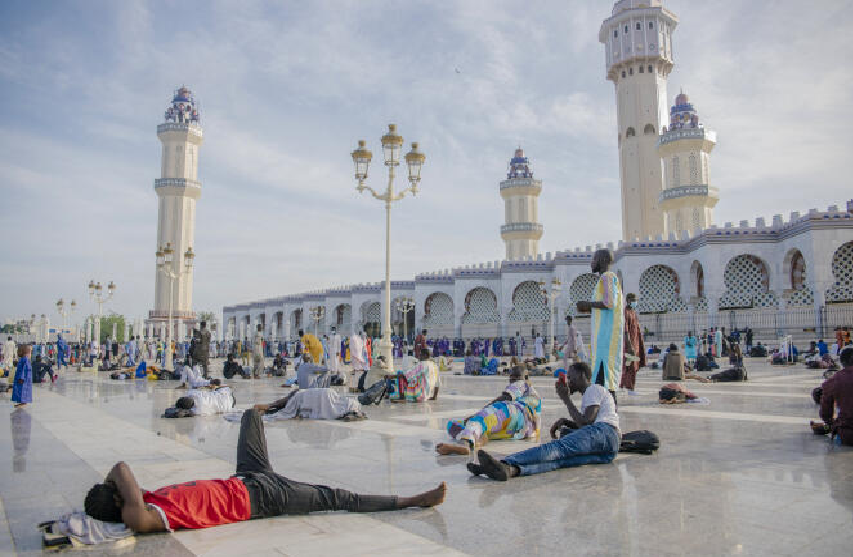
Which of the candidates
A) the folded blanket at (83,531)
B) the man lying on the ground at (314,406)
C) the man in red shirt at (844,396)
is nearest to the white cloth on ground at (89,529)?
the folded blanket at (83,531)

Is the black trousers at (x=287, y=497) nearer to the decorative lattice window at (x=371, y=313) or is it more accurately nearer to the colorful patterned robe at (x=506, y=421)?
the colorful patterned robe at (x=506, y=421)

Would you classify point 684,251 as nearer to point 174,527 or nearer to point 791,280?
point 791,280

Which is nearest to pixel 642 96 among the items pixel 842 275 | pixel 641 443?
pixel 842 275

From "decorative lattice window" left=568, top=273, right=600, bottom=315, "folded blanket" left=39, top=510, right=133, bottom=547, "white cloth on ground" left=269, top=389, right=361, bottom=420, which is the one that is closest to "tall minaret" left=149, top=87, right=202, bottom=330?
"decorative lattice window" left=568, top=273, right=600, bottom=315

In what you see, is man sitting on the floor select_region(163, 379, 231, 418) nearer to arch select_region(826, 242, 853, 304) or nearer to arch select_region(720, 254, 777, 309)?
arch select_region(826, 242, 853, 304)

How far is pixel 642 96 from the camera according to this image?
3384 cm

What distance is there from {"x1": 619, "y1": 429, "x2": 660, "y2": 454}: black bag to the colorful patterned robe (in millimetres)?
855

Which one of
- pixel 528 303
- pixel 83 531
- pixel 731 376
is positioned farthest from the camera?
pixel 528 303

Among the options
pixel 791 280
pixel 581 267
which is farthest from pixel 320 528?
pixel 581 267

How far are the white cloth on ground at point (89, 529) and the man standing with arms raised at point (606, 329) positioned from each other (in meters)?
3.81

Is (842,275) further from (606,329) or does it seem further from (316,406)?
(316,406)

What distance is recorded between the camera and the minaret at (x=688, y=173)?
29438 mm

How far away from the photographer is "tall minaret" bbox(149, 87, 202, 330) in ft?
120

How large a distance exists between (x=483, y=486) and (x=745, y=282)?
2562 centimetres
